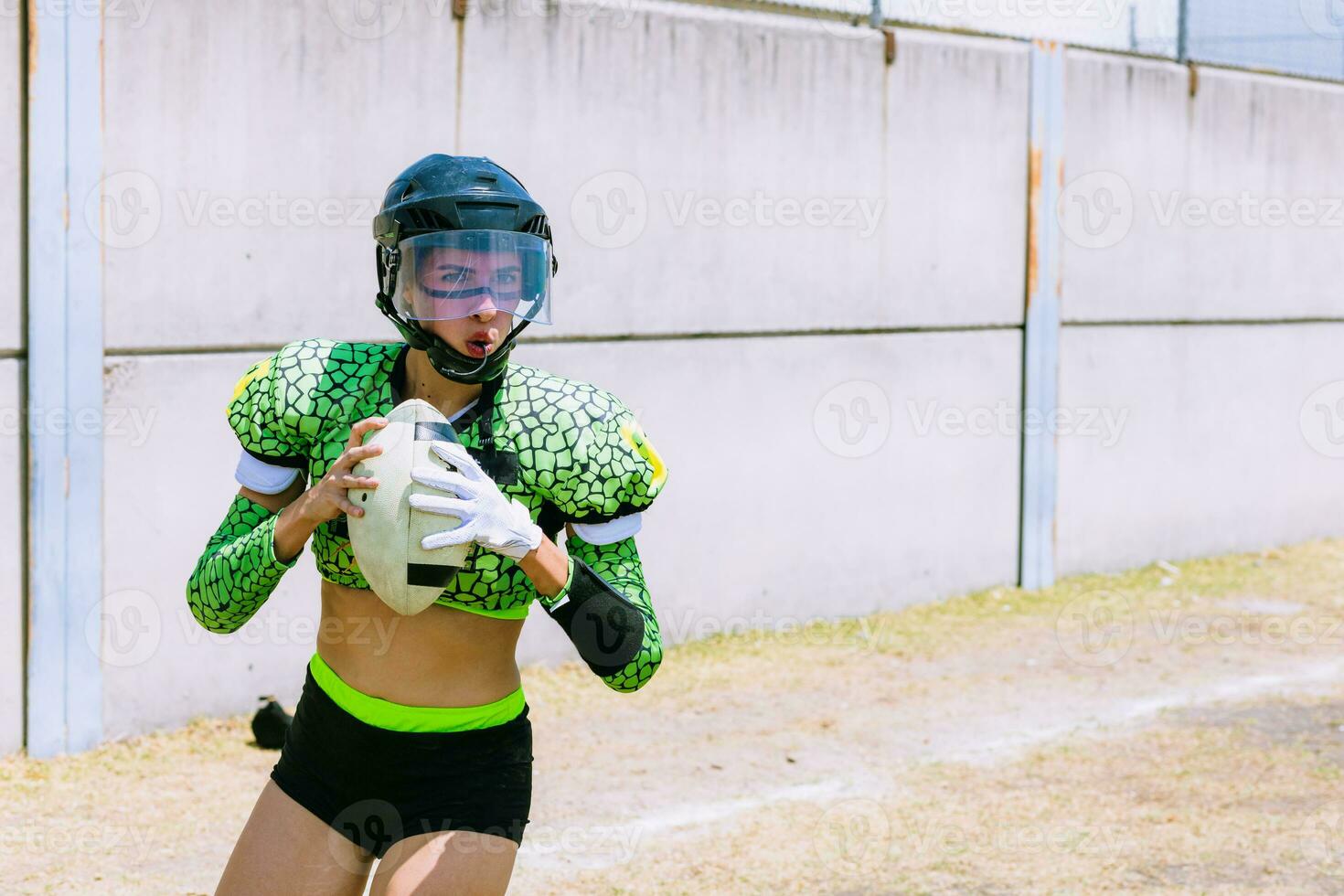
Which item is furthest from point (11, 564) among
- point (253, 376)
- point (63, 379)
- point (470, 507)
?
point (470, 507)

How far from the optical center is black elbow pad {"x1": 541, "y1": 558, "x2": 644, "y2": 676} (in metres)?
3.08

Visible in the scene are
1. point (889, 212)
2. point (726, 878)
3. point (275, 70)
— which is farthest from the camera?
point (889, 212)

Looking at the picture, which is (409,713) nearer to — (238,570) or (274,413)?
(238,570)

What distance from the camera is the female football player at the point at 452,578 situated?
10.1ft

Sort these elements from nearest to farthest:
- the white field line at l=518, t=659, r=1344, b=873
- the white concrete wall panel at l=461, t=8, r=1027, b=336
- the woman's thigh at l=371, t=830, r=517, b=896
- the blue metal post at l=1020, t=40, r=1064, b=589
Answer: the woman's thigh at l=371, t=830, r=517, b=896 → the white field line at l=518, t=659, r=1344, b=873 → the white concrete wall panel at l=461, t=8, r=1027, b=336 → the blue metal post at l=1020, t=40, r=1064, b=589

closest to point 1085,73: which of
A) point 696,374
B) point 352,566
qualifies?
point 696,374

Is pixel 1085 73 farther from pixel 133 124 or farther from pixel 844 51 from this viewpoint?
pixel 133 124

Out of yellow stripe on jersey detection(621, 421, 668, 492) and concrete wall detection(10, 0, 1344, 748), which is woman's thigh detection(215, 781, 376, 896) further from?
concrete wall detection(10, 0, 1344, 748)

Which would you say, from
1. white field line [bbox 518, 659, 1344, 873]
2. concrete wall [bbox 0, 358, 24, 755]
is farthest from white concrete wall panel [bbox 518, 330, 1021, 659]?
concrete wall [bbox 0, 358, 24, 755]

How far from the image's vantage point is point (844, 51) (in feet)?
29.4

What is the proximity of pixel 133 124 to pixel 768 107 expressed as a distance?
11.3ft

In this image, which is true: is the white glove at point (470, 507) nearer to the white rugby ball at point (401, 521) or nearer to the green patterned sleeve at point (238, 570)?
the white rugby ball at point (401, 521)

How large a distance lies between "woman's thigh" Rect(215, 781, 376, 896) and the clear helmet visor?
0.99m

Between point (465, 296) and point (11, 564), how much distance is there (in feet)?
12.8
